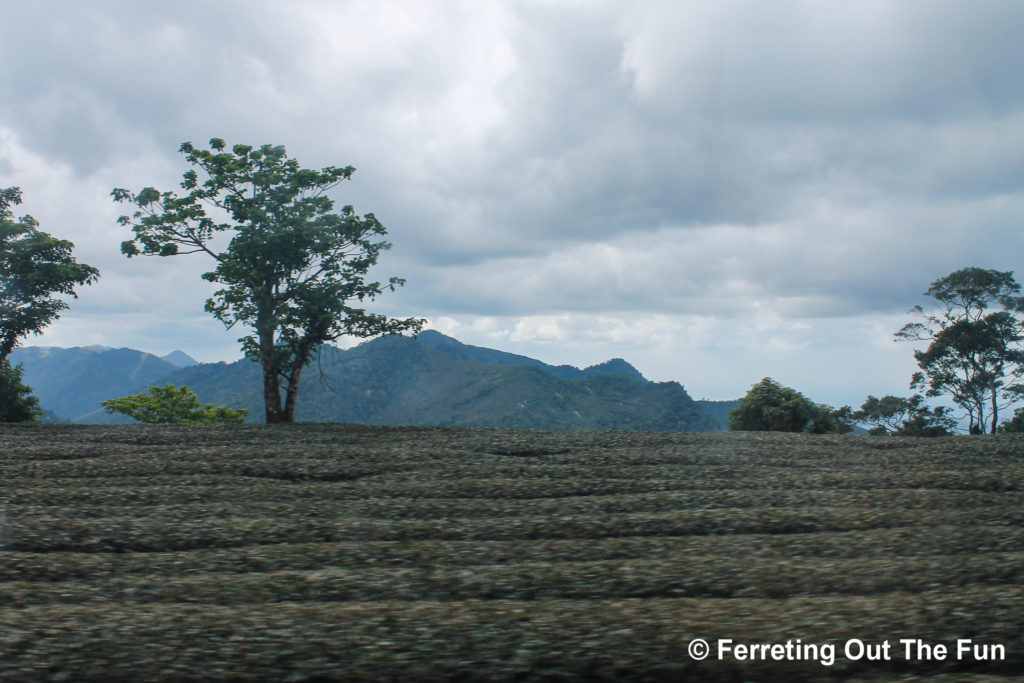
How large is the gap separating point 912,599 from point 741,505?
952 cm

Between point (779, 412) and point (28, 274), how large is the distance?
5748 centimetres

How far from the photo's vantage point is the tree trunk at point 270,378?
44.5 m

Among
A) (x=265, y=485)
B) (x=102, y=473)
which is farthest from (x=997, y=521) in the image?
(x=102, y=473)

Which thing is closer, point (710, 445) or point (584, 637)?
point (584, 637)

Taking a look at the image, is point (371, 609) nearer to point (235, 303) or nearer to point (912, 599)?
point (912, 599)

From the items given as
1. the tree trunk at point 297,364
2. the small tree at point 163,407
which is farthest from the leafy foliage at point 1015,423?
the small tree at point 163,407

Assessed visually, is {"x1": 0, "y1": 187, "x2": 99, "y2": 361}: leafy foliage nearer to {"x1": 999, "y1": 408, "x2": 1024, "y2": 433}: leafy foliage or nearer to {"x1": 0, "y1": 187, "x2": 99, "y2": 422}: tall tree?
{"x1": 0, "y1": 187, "x2": 99, "y2": 422}: tall tree

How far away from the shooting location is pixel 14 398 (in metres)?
53.0

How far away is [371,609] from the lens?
1177cm

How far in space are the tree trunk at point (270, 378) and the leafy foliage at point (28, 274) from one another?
51.5 ft

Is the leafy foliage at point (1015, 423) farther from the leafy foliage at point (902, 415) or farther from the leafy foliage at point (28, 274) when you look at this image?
the leafy foliage at point (28, 274)

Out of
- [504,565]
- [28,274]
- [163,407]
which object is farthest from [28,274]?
[504,565]

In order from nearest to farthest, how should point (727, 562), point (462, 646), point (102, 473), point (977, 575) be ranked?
point (462, 646)
point (977, 575)
point (727, 562)
point (102, 473)

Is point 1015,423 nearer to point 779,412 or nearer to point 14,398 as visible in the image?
point 779,412
